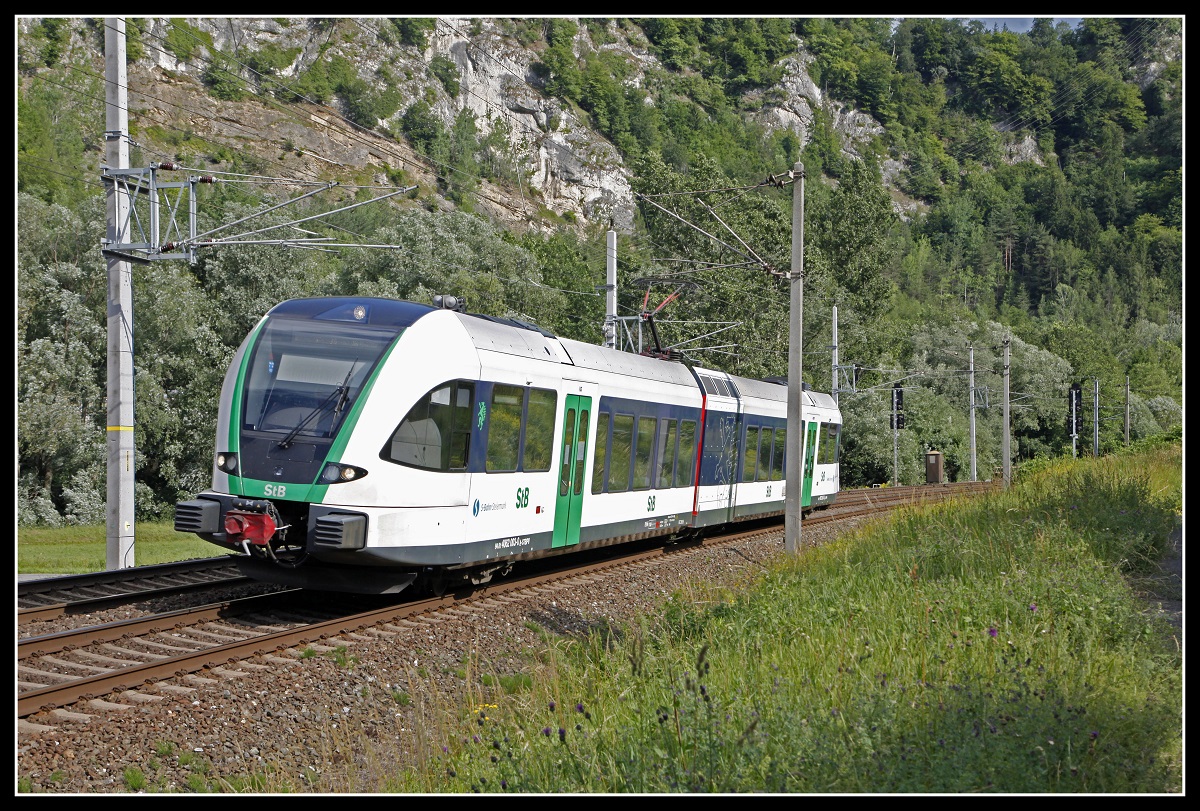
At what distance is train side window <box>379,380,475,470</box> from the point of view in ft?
33.3

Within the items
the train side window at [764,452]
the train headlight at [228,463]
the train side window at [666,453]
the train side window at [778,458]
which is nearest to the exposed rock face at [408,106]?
the train side window at [778,458]

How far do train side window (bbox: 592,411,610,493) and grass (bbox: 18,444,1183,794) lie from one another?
4.22 m

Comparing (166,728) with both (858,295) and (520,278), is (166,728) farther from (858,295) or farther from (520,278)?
(858,295)

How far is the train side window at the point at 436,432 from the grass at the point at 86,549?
8091 mm

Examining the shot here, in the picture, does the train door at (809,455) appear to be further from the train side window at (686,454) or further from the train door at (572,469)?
the train door at (572,469)

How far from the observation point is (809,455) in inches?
938

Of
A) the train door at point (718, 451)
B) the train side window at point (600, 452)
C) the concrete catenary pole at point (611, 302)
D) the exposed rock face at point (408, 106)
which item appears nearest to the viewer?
the train side window at point (600, 452)

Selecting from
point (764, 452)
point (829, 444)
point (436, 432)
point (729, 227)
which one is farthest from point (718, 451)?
point (729, 227)

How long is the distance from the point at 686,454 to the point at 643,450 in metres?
1.88

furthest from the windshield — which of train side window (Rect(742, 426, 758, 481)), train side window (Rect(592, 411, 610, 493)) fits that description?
train side window (Rect(742, 426, 758, 481))

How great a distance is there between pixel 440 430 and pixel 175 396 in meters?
26.8

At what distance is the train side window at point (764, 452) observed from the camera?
832 inches

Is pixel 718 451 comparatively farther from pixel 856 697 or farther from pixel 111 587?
pixel 856 697

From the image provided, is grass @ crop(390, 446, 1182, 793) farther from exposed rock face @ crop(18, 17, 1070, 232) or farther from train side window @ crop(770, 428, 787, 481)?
exposed rock face @ crop(18, 17, 1070, 232)
